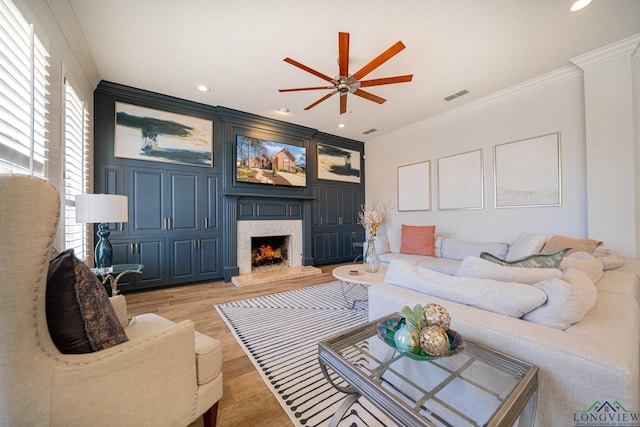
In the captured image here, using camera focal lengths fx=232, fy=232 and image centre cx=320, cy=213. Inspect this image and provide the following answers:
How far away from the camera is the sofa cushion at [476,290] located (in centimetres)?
105

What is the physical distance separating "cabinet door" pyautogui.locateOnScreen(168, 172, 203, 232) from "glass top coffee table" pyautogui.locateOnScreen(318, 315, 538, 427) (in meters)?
3.54

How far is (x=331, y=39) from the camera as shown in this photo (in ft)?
→ 7.93

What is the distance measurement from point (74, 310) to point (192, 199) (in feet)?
11.0

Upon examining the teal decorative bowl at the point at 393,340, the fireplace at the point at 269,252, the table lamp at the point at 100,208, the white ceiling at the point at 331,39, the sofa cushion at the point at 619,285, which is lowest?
the fireplace at the point at 269,252

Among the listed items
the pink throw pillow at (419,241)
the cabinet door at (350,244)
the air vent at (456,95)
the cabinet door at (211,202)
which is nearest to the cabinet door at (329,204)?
the cabinet door at (350,244)

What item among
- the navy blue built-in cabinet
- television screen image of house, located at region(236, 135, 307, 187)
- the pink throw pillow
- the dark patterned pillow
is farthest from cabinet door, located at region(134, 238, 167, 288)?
the pink throw pillow

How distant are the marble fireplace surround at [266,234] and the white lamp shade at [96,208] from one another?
2147 mm

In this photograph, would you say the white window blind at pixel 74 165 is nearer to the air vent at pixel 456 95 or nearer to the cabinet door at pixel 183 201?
the cabinet door at pixel 183 201

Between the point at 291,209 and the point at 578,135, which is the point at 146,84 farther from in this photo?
the point at 578,135

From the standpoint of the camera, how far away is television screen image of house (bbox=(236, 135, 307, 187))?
4.20 metres

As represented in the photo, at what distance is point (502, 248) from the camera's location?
3387 millimetres

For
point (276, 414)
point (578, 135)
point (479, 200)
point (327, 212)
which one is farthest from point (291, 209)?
point (578, 135)

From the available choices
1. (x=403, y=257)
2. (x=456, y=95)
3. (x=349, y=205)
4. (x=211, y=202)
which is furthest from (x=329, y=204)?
(x=456, y=95)

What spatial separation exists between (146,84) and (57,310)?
144 inches
